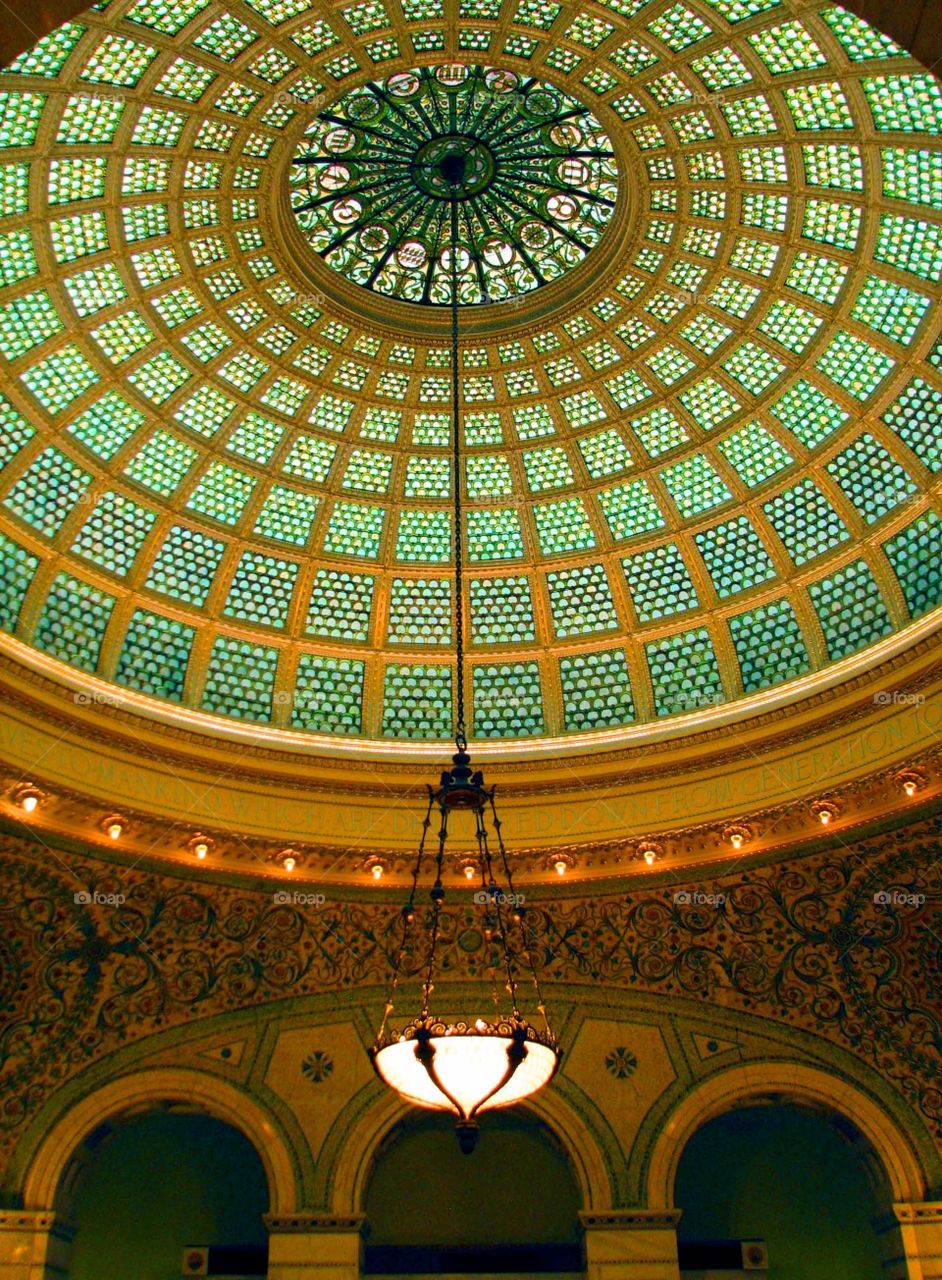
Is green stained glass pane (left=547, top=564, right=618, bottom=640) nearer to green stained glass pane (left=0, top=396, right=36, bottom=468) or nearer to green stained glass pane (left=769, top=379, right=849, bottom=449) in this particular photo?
green stained glass pane (left=769, top=379, right=849, bottom=449)

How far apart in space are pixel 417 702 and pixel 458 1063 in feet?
22.8

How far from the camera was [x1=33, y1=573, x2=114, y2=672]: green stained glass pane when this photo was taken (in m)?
12.9

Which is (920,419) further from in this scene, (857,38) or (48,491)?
(48,491)

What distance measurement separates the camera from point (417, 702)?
48.7 ft

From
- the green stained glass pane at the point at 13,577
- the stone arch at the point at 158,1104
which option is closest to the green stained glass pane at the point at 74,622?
the green stained glass pane at the point at 13,577

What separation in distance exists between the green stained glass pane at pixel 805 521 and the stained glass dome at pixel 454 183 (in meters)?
3.76

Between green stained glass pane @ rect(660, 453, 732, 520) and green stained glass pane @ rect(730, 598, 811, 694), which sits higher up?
green stained glass pane @ rect(660, 453, 732, 520)

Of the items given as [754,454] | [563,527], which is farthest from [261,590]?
[754,454]

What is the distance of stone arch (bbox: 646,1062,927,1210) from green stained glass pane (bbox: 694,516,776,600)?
18.5 ft

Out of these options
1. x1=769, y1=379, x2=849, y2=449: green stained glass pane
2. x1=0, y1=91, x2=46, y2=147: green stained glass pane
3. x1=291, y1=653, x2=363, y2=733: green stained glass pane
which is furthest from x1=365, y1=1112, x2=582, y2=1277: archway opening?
x1=0, y1=91, x2=46, y2=147: green stained glass pane

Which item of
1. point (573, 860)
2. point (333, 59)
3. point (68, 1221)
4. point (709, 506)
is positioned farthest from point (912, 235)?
point (68, 1221)

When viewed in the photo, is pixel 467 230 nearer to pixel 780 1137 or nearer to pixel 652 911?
pixel 652 911

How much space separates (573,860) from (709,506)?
465 cm

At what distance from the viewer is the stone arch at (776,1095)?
1259 centimetres
